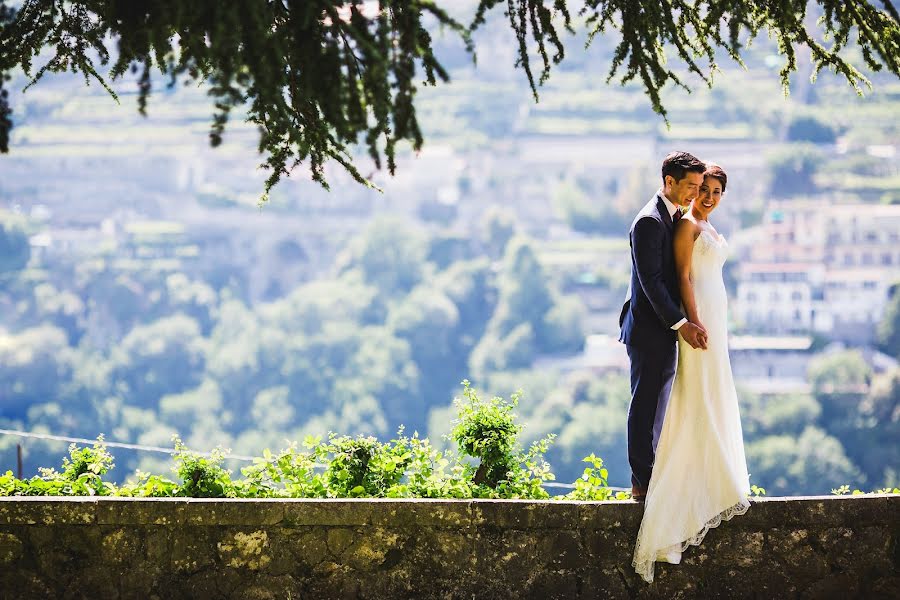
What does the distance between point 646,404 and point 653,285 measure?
0.30 metres

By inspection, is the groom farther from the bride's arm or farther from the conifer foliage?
the conifer foliage

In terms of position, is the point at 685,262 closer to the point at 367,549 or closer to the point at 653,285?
the point at 653,285

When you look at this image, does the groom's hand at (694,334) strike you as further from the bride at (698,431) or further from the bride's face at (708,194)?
the bride's face at (708,194)

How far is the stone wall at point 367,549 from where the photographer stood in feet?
9.27

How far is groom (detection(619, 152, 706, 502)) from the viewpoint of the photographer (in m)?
2.90

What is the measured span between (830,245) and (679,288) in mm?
66372

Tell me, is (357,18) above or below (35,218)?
above

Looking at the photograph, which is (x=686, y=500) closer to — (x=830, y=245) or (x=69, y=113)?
(x=830, y=245)

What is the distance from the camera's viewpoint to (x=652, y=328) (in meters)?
2.95

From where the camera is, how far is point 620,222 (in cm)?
7400

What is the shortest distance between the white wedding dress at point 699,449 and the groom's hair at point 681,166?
0.17 m

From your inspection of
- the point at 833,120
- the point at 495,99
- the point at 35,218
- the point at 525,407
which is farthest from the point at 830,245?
the point at 35,218

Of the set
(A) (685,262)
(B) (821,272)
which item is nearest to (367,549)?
(A) (685,262)

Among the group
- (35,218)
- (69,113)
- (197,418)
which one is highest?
(69,113)
